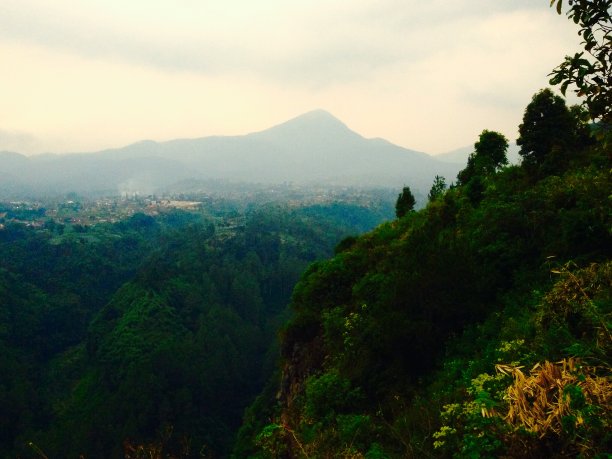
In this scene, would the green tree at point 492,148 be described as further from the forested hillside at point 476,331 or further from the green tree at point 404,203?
the forested hillside at point 476,331

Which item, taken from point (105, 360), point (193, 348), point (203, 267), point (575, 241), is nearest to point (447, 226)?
point (575, 241)

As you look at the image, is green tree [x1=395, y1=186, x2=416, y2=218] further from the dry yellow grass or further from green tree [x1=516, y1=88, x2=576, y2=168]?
the dry yellow grass

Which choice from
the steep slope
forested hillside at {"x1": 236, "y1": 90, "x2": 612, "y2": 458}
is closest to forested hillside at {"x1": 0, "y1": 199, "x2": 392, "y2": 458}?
the steep slope

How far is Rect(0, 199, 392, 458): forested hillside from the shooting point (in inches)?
1742

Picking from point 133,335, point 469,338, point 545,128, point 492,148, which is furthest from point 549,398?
point 133,335

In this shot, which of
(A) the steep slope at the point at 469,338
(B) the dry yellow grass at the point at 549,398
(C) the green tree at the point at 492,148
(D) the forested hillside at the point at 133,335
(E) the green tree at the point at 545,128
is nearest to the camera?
(B) the dry yellow grass at the point at 549,398

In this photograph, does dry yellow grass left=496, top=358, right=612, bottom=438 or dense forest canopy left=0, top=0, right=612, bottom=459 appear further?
dense forest canopy left=0, top=0, right=612, bottom=459

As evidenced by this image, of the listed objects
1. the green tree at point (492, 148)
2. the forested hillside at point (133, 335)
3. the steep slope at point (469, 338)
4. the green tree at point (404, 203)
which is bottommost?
the forested hillside at point (133, 335)

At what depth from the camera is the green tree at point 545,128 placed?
17500 mm

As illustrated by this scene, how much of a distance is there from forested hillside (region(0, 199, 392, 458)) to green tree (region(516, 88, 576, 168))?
28471mm

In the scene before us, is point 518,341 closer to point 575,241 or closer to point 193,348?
point 575,241

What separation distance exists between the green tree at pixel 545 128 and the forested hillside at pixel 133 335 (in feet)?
93.4

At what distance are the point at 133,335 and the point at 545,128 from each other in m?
51.5

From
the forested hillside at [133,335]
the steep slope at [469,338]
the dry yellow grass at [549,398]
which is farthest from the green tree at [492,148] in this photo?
the forested hillside at [133,335]
